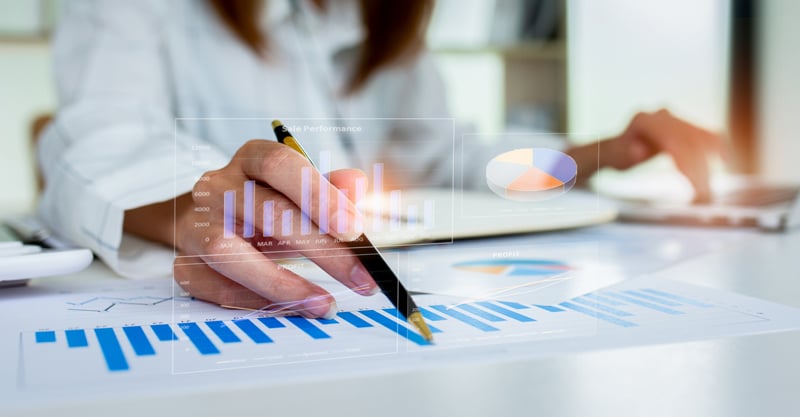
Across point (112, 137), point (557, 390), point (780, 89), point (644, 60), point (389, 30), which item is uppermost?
point (644, 60)

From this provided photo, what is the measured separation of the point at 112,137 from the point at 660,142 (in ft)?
1.47

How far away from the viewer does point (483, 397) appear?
0.24 m

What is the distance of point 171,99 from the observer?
2.70 feet

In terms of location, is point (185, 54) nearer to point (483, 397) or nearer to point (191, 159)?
point (191, 159)

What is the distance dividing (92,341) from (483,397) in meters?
0.17

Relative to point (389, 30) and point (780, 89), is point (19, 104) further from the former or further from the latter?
point (780, 89)

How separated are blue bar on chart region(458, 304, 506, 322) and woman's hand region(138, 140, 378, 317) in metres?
0.05

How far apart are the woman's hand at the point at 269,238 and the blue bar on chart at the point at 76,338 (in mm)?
46

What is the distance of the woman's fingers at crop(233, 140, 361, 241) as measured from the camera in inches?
12.1

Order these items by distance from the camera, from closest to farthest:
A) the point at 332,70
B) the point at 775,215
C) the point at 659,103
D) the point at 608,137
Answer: the point at 608,137
the point at 775,215
the point at 332,70
the point at 659,103

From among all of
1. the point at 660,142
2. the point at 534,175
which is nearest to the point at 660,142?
the point at 660,142

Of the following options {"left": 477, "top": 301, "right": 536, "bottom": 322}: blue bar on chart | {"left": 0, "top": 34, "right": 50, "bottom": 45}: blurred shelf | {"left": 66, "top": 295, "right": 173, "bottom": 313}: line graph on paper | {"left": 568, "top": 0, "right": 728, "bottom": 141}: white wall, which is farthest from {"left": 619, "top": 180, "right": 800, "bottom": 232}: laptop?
{"left": 0, "top": 34, "right": 50, "bottom": 45}: blurred shelf

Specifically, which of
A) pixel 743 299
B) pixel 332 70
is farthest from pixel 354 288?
pixel 332 70

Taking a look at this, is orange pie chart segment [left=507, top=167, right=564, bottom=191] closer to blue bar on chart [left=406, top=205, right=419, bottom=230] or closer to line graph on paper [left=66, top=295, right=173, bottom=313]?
blue bar on chart [left=406, top=205, right=419, bottom=230]
